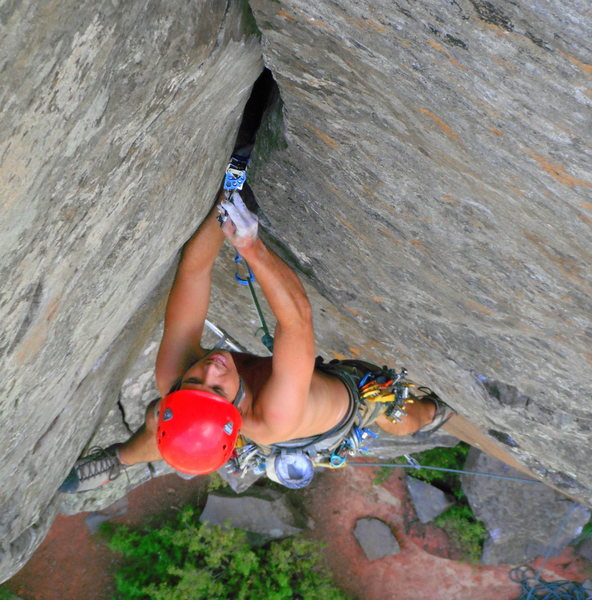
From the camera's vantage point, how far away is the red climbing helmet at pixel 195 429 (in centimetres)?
280

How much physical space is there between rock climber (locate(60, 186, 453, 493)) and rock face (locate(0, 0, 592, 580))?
0.23 meters

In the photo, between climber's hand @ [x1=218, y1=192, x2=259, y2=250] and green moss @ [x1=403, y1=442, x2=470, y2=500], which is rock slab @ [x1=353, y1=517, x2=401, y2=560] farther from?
climber's hand @ [x1=218, y1=192, x2=259, y2=250]

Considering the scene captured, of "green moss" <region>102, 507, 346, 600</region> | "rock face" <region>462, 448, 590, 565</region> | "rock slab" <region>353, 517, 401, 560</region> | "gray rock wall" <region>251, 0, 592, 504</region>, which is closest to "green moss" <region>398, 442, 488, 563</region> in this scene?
"rock face" <region>462, 448, 590, 565</region>

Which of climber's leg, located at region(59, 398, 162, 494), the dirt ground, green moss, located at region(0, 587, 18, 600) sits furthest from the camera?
the dirt ground

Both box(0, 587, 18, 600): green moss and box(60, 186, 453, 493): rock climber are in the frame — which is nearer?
box(60, 186, 453, 493): rock climber

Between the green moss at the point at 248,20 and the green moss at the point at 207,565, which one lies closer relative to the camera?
the green moss at the point at 248,20

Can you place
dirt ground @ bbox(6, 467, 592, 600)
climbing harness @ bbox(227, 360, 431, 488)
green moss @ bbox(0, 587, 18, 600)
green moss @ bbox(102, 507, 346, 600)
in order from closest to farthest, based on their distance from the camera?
1. climbing harness @ bbox(227, 360, 431, 488)
2. green moss @ bbox(0, 587, 18, 600)
3. green moss @ bbox(102, 507, 346, 600)
4. dirt ground @ bbox(6, 467, 592, 600)

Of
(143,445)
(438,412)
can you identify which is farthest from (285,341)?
(438,412)

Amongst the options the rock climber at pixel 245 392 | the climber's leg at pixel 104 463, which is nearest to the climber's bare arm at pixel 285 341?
the rock climber at pixel 245 392

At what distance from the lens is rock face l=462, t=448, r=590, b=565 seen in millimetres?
7324

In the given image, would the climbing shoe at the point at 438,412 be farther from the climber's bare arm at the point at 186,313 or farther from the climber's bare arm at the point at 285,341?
the climber's bare arm at the point at 186,313

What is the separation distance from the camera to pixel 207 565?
724cm

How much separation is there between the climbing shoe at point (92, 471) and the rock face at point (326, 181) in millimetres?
438

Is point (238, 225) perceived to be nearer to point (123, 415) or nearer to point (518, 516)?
point (123, 415)
